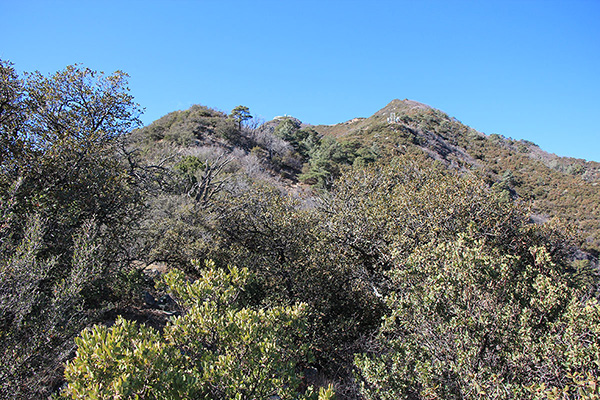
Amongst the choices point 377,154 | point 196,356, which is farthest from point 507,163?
point 196,356

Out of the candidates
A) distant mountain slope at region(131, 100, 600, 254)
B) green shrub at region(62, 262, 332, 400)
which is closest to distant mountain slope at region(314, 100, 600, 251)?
distant mountain slope at region(131, 100, 600, 254)

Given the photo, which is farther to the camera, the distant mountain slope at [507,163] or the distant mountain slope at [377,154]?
the distant mountain slope at [507,163]

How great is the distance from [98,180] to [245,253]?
3926 mm

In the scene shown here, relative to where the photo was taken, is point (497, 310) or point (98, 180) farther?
point (98, 180)

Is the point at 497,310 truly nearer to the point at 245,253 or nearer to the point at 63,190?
the point at 245,253

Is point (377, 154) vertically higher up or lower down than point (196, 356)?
higher up

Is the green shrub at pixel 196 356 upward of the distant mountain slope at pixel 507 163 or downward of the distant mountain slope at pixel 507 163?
downward

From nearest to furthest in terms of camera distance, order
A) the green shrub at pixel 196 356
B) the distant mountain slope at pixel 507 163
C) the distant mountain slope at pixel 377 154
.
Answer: the green shrub at pixel 196 356, the distant mountain slope at pixel 377 154, the distant mountain slope at pixel 507 163

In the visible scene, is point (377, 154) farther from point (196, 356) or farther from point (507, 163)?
point (196, 356)

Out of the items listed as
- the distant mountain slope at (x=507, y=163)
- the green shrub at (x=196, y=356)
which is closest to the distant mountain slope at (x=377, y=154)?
the distant mountain slope at (x=507, y=163)

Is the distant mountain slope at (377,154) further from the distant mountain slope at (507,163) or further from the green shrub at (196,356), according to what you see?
the green shrub at (196,356)

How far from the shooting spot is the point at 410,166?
1516 centimetres

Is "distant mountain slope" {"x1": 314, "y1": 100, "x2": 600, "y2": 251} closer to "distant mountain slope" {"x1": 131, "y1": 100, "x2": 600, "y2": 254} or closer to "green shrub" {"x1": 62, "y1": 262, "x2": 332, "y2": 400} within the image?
"distant mountain slope" {"x1": 131, "y1": 100, "x2": 600, "y2": 254}

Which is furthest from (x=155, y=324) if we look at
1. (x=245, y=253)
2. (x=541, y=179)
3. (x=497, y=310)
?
(x=541, y=179)
